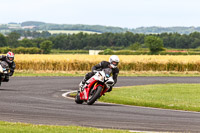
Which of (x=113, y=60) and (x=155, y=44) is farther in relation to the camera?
(x=155, y=44)

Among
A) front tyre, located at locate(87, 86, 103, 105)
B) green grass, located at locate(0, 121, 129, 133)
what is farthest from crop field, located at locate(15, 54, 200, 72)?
green grass, located at locate(0, 121, 129, 133)

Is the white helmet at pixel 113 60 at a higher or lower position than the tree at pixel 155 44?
higher

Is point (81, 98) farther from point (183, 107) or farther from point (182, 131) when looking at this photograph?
point (182, 131)

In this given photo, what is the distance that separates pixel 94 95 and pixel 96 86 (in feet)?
1.04

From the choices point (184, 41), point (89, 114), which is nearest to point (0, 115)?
point (89, 114)

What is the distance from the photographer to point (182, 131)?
447 inches

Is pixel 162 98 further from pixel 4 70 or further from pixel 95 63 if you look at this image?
pixel 95 63

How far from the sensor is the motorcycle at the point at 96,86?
54.9ft

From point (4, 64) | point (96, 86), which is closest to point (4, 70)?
point (4, 64)

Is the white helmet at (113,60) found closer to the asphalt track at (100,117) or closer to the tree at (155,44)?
the asphalt track at (100,117)

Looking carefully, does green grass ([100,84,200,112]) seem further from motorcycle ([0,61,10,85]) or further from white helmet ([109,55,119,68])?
motorcycle ([0,61,10,85])

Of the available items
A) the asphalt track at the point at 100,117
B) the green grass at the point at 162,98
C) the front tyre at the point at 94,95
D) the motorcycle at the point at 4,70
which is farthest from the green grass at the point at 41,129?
the motorcycle at the point at 4,70

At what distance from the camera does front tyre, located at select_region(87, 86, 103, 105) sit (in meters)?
16.7

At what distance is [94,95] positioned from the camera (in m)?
16.8
